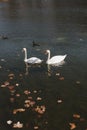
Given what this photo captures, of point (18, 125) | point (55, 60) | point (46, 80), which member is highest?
point (18, 125)

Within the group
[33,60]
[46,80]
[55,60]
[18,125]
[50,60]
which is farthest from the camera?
[55,60]

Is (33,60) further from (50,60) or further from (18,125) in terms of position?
(18,125)

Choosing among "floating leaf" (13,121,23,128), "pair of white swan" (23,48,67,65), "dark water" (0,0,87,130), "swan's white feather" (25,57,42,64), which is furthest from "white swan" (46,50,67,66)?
"floating leaf" (13,121,23,128)

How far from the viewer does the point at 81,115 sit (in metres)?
18.8

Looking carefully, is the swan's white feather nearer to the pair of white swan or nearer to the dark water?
the pair of white swan

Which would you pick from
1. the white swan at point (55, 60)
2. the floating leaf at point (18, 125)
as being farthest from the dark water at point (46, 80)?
the white swan at point (55, 60)

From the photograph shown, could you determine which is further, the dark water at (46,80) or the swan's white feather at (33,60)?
the swan's white feather at (33,60)

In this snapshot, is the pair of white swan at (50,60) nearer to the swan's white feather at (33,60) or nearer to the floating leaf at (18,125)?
the swan's white feather at (33,60)

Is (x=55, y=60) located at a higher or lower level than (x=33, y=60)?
lower

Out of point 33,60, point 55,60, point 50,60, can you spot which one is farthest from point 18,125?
point 55,60

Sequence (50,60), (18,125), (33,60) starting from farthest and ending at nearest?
(50,60), (33,60), (18,125)

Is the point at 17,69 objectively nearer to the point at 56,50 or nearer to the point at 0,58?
the point at 0,58

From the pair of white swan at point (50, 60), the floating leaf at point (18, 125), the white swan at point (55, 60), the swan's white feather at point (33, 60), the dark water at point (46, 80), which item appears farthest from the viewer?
the white swan at point (55, 60)

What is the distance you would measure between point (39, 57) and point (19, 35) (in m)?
12.0
